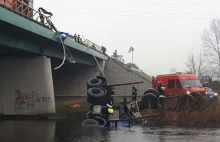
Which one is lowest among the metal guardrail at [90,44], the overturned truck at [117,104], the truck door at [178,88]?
the overturned truck at [117,104]

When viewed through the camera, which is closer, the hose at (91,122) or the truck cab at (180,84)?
the hose at (91,122)

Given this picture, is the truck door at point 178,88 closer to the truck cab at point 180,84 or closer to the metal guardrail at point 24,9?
the truck cab at point 180,84

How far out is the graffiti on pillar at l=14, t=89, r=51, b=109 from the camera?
1103 inches

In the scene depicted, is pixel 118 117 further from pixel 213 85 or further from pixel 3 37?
pixel 213 85

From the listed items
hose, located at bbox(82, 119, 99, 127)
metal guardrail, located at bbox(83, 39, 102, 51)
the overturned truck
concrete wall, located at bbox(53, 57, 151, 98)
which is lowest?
hose, located at bbox(82, 119, 99, 127)

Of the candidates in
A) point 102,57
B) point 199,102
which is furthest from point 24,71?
point 102,57

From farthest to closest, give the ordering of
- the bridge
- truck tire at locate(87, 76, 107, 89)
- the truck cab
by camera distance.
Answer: the truck cab
the bridge
truck tire at locate(87, 76, 107, 89)

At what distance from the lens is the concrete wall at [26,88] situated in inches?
1104

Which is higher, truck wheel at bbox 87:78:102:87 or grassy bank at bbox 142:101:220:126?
truck wheel at bbox 87:78:102:87

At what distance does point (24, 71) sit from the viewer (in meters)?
28.7

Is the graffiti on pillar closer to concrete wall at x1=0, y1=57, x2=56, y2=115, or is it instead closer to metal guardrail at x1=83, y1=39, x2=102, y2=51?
concrete wall at x1=0, y1=57, x2=56, y2=115

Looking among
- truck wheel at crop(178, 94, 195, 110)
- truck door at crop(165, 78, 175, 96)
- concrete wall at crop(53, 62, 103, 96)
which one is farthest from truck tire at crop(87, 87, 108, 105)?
concrete wall at crop(53, 62, 103, 96)

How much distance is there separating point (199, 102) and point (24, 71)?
14.3 meters

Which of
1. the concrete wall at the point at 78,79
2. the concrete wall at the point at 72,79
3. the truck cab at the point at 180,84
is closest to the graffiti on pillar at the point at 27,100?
the truck cab at the point at 180,84
